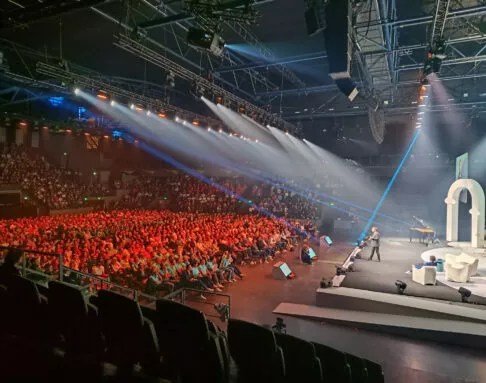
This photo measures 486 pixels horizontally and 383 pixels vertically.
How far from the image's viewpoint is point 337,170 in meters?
26.7

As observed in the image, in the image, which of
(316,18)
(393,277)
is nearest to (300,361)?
(316,18)

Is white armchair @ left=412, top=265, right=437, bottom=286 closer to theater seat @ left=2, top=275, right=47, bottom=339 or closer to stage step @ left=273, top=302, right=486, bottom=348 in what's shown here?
stage step @ left=273, top=302, right=486, bottom=348

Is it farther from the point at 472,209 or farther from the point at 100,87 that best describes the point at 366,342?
the point at 100,87

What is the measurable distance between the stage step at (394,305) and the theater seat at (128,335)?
6.50 m

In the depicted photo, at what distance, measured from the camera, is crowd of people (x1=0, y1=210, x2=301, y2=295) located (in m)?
9.87

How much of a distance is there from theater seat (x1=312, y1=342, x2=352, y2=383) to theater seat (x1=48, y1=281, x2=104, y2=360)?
8.10ft

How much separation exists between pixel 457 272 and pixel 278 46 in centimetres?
944

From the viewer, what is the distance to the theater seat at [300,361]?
139 inches

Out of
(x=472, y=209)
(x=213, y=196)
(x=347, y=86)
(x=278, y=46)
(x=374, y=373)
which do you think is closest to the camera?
(x=374, y=373)

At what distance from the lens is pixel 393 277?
11266mm

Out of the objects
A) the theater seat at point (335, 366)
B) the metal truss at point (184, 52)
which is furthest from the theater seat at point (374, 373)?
the metal truss at point (184, 52)

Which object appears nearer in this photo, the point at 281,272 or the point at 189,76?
the point at 281,272

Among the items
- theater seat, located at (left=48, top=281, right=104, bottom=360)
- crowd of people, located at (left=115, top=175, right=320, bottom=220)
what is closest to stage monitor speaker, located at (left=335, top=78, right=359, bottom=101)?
theater seat, located at (left=48, top=281, right=104, bottom=360)

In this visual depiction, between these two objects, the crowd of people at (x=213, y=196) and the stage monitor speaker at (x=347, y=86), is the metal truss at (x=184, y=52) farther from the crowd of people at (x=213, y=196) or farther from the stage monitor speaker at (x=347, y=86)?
the crowd of people at (x=213, y=196)
